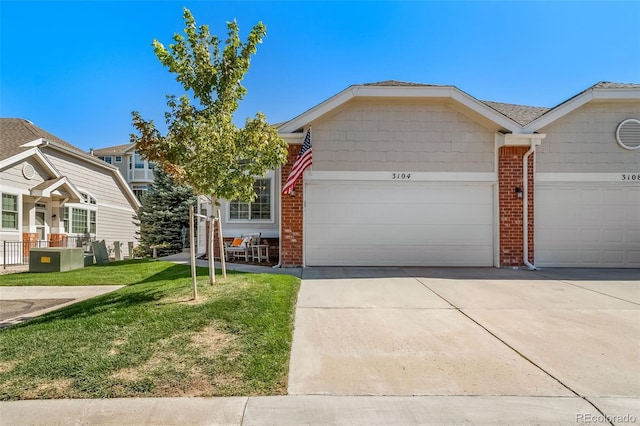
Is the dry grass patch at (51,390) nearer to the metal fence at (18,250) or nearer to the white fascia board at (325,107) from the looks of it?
the white fascia board at (325,107)

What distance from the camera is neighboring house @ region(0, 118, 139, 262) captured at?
47.0 feet

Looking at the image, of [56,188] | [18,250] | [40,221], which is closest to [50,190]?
[56,188]

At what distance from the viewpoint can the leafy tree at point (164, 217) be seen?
19.8 m

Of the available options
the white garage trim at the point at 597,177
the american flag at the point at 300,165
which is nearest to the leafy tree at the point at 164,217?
the american flag at the point at 300,165

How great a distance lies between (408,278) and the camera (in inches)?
327

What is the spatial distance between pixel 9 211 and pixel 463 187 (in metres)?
16.7

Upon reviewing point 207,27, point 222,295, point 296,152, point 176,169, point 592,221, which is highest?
point 207,27

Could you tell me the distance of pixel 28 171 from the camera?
15039 mm

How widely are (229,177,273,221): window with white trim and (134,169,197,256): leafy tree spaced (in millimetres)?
8743

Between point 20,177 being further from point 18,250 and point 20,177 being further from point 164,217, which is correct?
point 164,217

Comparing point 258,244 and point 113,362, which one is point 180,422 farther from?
point 258,244

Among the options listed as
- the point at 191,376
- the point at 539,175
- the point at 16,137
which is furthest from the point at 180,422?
the point at 16,137

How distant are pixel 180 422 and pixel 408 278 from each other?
625cm

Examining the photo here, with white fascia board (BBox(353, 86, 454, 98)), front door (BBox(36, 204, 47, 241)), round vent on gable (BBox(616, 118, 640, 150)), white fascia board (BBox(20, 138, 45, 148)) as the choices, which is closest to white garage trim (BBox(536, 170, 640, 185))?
round vent on gable (BBox(616, 118, 640, 150))
